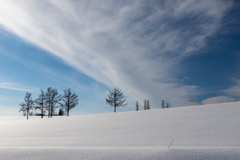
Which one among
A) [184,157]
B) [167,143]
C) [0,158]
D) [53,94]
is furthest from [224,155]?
[53,94]

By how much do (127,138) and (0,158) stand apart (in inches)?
66.7

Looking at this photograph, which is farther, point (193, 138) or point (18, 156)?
point (193, 138)

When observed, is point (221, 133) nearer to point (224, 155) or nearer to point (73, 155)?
point (224, 155)

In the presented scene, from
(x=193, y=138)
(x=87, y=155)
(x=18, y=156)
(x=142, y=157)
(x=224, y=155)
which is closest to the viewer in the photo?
(x=224, y=155)

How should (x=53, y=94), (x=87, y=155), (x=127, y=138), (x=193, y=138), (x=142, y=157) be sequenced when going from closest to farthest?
(x=142, y=157)
(x=87, y=155)
(x=193, y=138)
(x=127, y=138)
(x=53, y=94)

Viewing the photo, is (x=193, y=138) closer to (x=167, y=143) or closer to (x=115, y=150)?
(x=167, y=143)

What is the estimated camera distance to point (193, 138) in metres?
2.37

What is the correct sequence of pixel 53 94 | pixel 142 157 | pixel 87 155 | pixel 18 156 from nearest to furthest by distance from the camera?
pixel 142 157 → pixel 87 155 → pixel 18 156 → pixel 53 94

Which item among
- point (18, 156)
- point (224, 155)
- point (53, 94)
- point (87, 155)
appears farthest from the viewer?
point (53, 94)

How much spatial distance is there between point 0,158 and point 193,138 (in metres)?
2.52

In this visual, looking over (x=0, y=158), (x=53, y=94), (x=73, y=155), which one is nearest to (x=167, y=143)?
(x=73, y=155)

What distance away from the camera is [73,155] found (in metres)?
2.01

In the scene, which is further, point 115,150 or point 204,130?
point 204,130

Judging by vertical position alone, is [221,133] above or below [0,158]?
above
